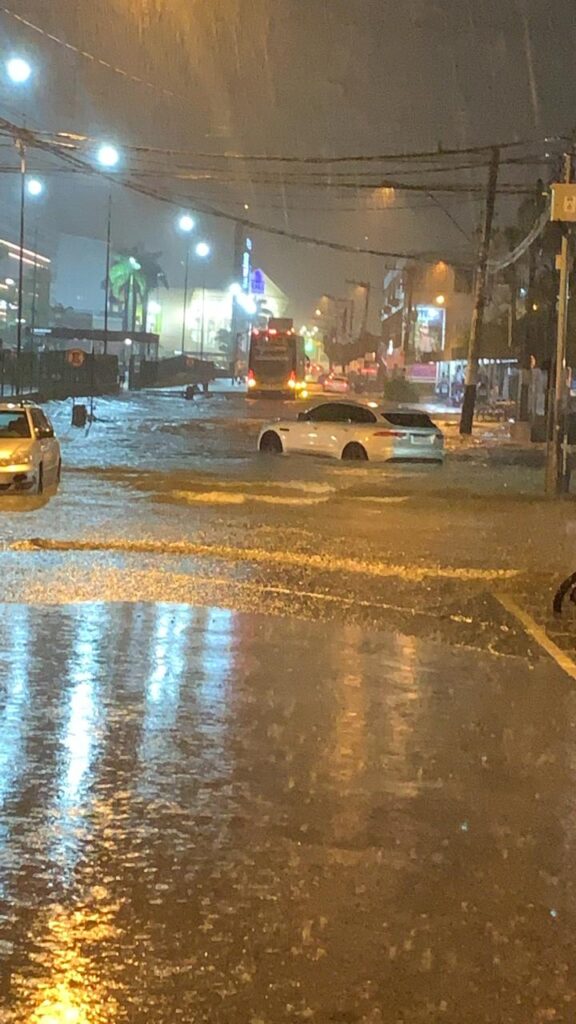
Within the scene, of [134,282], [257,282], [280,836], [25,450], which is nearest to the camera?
[280,836]

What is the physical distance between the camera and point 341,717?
813 centimetres

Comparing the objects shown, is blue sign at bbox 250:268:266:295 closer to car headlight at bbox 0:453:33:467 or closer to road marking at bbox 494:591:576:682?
car headlight at bbox 0:453:33:467

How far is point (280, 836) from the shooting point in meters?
5.93

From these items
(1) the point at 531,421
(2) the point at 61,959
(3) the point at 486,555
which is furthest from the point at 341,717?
(1) the point at 531,421

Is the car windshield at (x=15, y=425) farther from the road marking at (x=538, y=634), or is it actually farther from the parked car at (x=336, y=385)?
the parked car at (x=336, y=385)

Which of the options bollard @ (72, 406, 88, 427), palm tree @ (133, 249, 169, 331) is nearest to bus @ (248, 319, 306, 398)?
bollard @ (72, 406, 88, 427)

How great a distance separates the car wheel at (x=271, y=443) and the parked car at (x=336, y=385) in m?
66.4

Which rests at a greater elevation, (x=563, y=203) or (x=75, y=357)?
(x=563, y=203)

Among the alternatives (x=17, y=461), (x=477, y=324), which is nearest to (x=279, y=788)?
(x=17, y=461)

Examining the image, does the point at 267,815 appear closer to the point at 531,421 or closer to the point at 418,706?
the point at 418,706

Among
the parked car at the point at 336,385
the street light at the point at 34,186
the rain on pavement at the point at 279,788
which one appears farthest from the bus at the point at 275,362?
the rain on pavement at the point at 279,788

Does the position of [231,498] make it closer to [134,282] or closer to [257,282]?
[134,282]

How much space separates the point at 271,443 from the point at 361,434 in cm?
274

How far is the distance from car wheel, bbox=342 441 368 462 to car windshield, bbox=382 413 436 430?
98 cm
